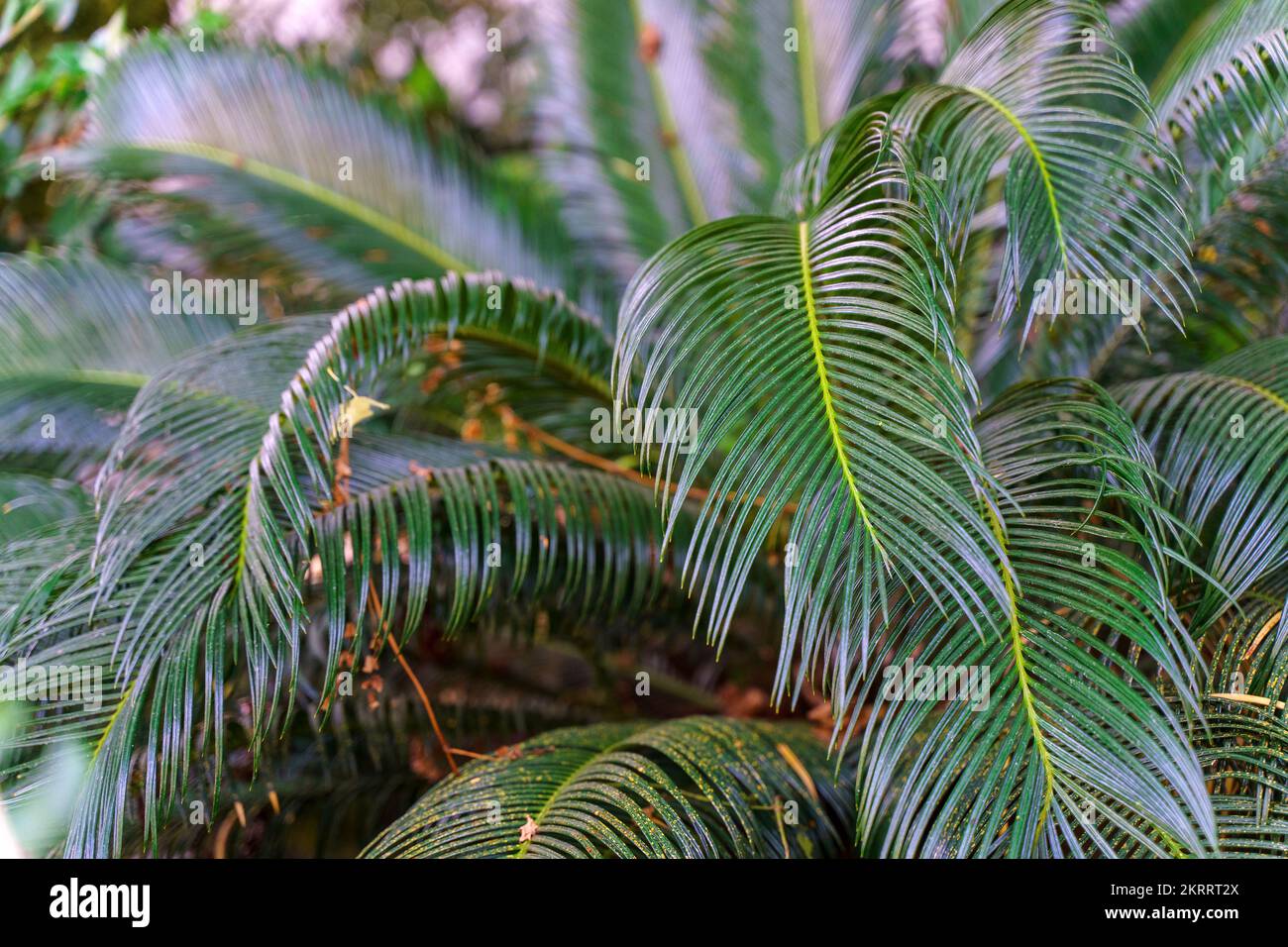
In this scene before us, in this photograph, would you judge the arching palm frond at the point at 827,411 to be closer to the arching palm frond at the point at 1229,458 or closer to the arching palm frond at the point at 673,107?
the arching palm frond at the point at 1229,458

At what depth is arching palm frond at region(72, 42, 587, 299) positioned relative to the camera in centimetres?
225

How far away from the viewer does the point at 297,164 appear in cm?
233

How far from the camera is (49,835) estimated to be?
124 centimetres

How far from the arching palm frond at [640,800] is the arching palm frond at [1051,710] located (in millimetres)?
185

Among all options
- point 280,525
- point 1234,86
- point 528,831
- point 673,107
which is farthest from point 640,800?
point 673,107

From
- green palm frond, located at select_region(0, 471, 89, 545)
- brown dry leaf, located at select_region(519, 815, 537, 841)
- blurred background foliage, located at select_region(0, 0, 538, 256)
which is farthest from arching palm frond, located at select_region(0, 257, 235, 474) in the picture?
brown dry leaf, located at select_region(519, 815, 537, 841)

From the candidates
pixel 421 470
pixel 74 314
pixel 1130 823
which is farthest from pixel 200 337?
pixel 1130 823

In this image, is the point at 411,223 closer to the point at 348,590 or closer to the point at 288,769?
the point at 348,590

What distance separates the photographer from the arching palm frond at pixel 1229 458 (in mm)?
1257

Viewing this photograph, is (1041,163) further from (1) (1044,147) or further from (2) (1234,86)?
(2) (1234,86)

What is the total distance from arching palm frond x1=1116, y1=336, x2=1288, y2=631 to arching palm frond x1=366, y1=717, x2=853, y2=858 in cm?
64

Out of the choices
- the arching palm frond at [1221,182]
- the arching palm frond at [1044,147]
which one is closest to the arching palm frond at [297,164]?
the arching palm frond at [1044,147]

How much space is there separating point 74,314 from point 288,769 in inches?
45.5

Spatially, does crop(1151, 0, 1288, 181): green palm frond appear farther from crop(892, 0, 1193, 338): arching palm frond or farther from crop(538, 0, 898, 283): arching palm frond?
crop(538, 0, 898, 283): arching palm frond
